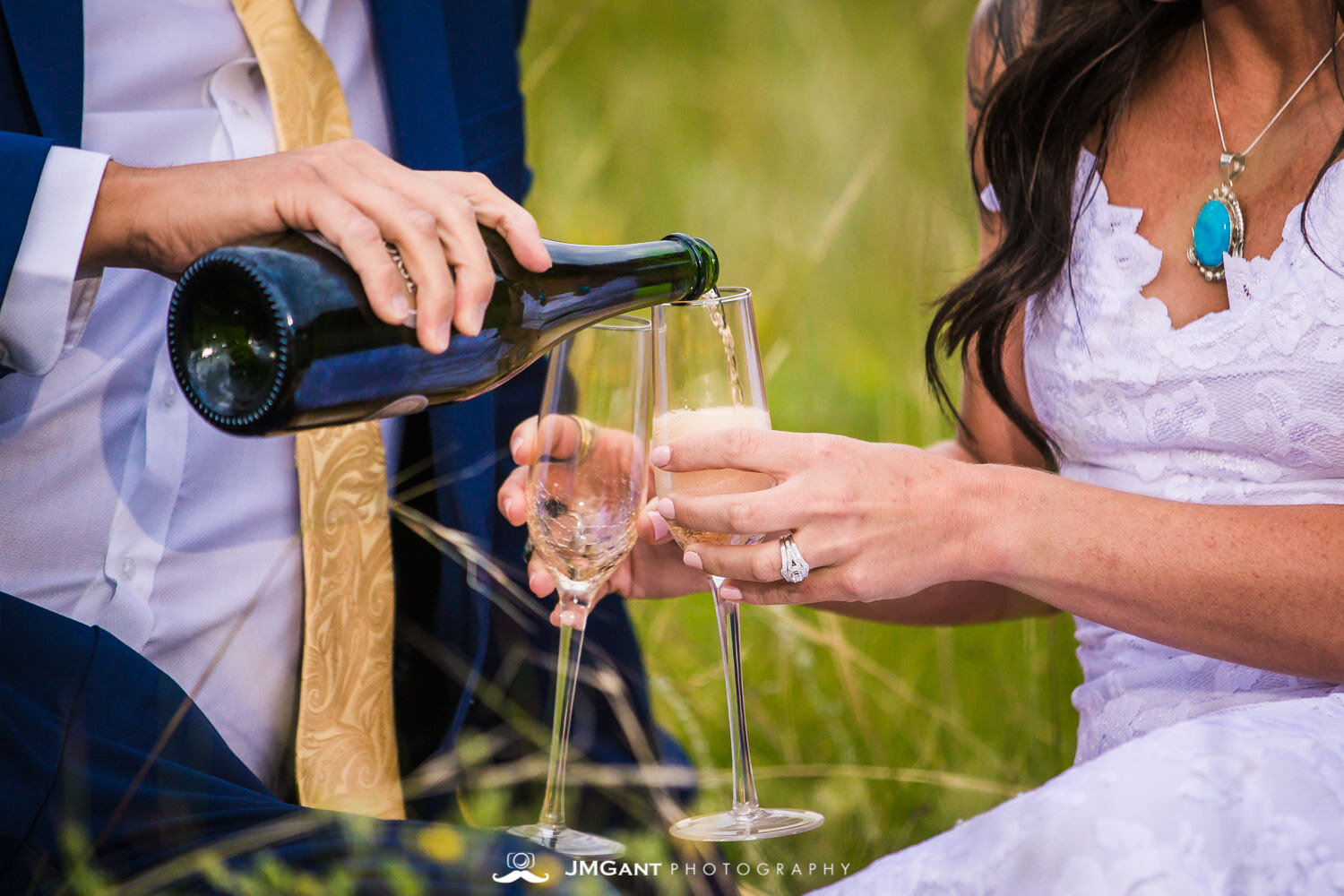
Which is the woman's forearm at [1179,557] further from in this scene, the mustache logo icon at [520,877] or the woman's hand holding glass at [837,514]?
the mustache logo icon at [520,877]

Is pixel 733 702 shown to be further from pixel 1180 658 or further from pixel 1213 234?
pixel 1213 234

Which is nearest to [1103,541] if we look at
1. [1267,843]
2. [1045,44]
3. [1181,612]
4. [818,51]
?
[1181,612]

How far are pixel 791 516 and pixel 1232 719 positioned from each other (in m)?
0.21

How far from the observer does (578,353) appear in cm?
59

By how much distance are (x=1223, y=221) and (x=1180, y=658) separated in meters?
0.28

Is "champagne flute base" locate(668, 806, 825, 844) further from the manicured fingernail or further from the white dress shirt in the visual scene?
the white dress shirt

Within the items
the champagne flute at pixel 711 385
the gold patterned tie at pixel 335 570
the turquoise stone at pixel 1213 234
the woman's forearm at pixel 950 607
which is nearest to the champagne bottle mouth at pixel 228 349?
the champagne flute at pixel 711 385

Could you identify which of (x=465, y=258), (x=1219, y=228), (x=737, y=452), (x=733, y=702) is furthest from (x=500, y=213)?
(x=1219, y=228)

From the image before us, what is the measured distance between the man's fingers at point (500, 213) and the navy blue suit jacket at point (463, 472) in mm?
289

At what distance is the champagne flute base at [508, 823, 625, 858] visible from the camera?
56cm

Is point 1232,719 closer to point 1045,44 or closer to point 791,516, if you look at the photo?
point 791,516

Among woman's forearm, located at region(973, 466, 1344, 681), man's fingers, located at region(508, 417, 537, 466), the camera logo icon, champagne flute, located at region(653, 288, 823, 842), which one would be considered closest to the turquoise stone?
woman's forearm, located at region(973, 466, 1344, 681)

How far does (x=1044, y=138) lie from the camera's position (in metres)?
0.79

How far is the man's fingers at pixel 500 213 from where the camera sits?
48cm
